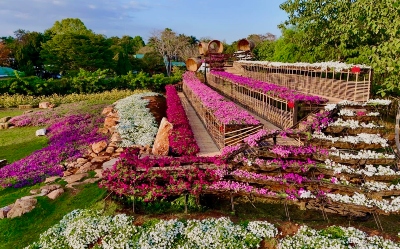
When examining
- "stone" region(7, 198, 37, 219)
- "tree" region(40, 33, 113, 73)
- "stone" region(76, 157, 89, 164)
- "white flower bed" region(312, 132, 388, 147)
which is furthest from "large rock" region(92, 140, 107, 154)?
"tree" region(40, 33, 113, 73)

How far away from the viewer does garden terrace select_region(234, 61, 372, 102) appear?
1598 cm

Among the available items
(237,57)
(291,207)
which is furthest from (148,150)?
(237,57)

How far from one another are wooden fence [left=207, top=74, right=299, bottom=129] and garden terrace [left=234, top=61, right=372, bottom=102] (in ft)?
9.66

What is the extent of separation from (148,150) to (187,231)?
23.9 feet

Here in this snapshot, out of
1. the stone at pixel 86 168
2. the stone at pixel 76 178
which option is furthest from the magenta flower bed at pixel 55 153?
the stone at pixel 76 178

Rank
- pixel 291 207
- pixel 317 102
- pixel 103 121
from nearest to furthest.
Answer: pixel 291 207, pixel 317 102, pixel 103 121

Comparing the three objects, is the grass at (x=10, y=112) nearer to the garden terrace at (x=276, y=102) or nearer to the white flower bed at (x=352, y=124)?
the garden terrace at (x=276, y=102)

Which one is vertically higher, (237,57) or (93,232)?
A: (237,57)

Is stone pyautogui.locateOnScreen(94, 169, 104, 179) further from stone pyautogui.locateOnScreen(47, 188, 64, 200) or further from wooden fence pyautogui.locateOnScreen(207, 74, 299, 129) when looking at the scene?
wooden fence pyautogui.locateOnScreen(207, 74, 299, 129)

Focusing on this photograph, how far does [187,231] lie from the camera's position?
6547mm

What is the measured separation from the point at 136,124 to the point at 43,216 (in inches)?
400

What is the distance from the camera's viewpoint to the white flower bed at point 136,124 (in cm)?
1539

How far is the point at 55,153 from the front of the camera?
14609 millimetres

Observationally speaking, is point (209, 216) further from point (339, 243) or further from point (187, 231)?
point (339, 243)
